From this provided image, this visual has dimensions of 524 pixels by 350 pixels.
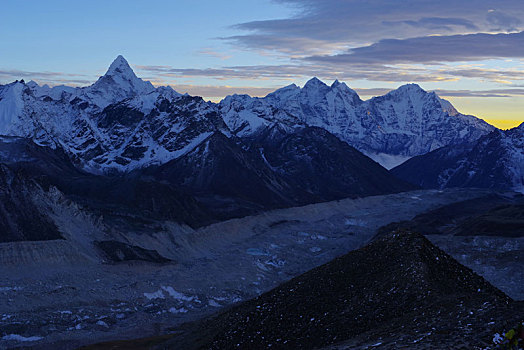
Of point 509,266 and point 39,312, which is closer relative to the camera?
point 39,312

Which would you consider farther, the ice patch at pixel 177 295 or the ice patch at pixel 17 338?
the ice patch at pixel 177 295

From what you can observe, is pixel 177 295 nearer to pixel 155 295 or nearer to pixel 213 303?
pixel 155 295

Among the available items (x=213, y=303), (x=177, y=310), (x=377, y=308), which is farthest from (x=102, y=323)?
(x=377, y=308)

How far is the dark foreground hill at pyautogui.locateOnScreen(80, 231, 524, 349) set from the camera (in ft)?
118

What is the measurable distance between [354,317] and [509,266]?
73.9 m

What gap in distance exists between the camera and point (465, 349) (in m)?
30.7

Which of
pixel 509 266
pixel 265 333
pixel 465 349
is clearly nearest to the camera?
pixel 465 349

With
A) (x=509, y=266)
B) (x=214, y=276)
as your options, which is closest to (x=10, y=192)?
(x=214, y=276)

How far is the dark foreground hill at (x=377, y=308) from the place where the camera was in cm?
3609

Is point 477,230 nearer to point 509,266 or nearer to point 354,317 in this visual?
point 509,266

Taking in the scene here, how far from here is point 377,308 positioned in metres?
47.5

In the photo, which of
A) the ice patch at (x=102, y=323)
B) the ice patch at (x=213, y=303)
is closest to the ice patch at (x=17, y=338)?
the ice patch at (x=102, y=323)

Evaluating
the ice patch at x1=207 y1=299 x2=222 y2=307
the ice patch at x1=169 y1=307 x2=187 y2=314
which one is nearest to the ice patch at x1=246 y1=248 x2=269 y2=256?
the ice patch at x1=207 y1=299 x2=222 y2=307

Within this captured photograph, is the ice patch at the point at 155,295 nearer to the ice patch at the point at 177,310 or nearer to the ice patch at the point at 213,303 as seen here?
the ice patch at the point at 177,310
